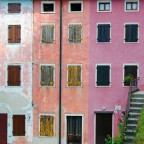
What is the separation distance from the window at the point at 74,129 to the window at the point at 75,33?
474 cm

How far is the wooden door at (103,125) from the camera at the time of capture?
2552 centimetres

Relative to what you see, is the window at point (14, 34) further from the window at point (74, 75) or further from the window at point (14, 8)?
the window at point (74, 75)

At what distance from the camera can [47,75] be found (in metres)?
25.8

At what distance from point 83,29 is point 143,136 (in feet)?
34.8

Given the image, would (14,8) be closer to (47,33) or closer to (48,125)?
(47,33)

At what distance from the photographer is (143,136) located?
16.5 meters

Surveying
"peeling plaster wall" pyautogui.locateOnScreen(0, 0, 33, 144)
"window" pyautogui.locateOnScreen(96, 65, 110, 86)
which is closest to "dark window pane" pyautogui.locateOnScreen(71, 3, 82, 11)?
"peeling plaster wall" pyautogui.locateOnScreen(0, 0, 33, 144)

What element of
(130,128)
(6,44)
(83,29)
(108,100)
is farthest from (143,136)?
(6,44)

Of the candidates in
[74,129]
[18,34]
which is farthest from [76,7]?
[74,129]

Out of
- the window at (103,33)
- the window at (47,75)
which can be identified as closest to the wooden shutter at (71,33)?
the window at (103,33)

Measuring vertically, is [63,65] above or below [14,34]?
below

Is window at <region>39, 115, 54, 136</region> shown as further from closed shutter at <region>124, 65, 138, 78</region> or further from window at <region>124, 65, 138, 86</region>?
closed shutter at <region>124, 65, 138, 78</region>

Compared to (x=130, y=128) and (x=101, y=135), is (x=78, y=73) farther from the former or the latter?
(x=130, y=128)

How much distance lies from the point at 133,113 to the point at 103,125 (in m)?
4.61
